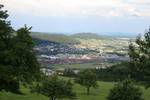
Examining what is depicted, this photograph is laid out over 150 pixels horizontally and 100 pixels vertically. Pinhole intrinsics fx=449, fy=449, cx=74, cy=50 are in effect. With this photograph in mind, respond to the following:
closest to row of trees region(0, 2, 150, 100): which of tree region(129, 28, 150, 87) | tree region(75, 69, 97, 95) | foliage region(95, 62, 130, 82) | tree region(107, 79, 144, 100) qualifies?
tree region(129, 28, 150, 87)

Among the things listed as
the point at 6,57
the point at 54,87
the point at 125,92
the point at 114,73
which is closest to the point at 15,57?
the point at 6,57

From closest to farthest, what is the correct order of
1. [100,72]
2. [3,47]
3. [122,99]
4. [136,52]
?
[3,47] < [136,52] < [122,99] < [100,72]

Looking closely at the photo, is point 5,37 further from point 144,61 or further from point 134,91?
point 134,91

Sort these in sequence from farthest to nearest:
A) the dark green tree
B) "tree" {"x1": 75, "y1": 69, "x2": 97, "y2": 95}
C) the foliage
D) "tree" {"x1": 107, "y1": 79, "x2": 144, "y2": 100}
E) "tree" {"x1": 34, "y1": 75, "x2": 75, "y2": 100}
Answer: the foliage → "tree" {"x1": 75, "y1": 69, "x2": 97, "y2": 95} → "tree" {"x1": 34, "y1": 75, "x2": 75, "y2": 100} → "tree" {"x1": 107, "y1": 79, "x2": 144, "y2": 100} → the dark green tree

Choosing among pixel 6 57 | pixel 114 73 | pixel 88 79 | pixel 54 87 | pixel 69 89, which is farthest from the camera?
pixel 114 73

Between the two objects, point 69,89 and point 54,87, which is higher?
point 54,87

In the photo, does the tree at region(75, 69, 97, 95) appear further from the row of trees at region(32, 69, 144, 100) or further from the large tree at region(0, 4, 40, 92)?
the large tree at region(0, 4, 40, 92)

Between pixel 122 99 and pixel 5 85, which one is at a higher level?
pixel 5 85

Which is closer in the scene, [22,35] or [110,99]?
[22,35]

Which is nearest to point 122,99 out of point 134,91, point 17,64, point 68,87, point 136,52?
point 134,91

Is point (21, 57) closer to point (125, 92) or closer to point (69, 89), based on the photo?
point (125, 92)

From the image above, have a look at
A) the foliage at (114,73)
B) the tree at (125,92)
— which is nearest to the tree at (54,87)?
the tree at (125,92)
